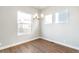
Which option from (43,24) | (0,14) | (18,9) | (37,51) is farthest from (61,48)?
(0,14)

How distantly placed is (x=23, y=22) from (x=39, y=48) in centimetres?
99

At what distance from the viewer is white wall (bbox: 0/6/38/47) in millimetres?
2391

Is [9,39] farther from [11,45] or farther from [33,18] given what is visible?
[33,18]

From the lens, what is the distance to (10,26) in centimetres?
247

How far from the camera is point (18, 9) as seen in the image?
7.80 ft

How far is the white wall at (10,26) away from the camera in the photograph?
239 cm

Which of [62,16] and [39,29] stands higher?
→ [62,16]

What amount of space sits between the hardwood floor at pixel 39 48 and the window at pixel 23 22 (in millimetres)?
421

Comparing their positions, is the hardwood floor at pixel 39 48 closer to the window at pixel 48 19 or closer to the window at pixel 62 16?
the window at pixel 48 19

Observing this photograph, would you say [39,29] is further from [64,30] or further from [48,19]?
[64,30]

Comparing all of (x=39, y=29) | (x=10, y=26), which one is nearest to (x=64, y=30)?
(x=39, y=29)

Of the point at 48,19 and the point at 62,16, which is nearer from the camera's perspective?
the point at 62,16

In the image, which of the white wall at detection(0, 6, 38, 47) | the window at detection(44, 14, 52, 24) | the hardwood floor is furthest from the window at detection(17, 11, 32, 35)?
the window at detection(44, 14, 52, 24)

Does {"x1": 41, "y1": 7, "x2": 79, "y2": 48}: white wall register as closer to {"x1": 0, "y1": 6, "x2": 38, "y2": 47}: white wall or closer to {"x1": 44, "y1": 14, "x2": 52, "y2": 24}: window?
{"x1": 44, "y1": 14, "x2": 52, "y2": 24}: window
